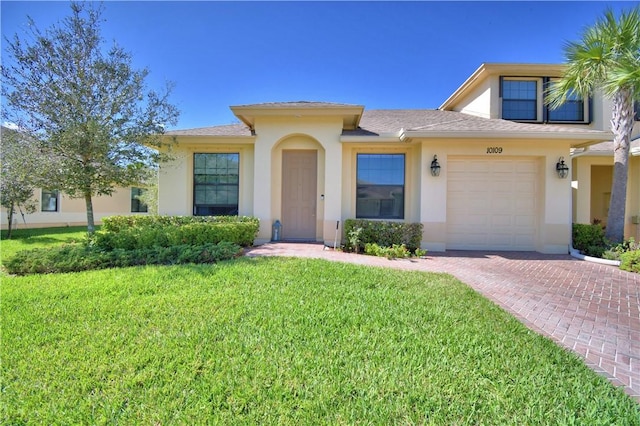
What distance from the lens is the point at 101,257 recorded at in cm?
616

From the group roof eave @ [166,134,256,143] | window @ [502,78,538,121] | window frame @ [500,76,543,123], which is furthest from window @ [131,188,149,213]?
window @ [502,78,538,121]

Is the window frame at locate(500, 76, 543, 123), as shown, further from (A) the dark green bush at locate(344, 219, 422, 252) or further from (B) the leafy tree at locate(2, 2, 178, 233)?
(B) the leafy tree at locate(2, 2, 178, 233)

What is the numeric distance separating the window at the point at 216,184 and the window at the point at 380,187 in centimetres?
462

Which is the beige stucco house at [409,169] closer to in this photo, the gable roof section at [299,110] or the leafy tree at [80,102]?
the gable roof section at [299,110]

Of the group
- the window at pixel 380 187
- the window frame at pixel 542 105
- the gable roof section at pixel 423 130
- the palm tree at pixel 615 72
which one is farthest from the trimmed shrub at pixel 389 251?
the window frame at pixel 542 105

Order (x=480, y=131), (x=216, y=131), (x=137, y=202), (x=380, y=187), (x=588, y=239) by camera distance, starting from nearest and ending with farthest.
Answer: (x=480, y=131)
(x=588, y=239)
(x=380, y=187)
(x=216, y=131)
(x=137, y=202)

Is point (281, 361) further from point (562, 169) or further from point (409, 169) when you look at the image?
point (562, 169)

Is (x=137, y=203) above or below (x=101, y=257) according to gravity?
above

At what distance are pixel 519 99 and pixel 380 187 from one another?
23.1 ft

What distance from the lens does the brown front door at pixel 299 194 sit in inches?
401

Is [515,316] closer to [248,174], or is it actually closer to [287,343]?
[287,343]

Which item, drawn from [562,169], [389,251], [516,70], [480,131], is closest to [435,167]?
[480,131]

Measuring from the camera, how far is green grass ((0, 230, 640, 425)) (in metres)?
2.18

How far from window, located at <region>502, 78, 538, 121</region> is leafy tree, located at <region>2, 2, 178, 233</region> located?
13.1m
